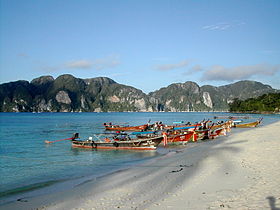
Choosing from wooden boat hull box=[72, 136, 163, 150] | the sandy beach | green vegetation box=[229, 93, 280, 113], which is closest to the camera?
the sandy beach

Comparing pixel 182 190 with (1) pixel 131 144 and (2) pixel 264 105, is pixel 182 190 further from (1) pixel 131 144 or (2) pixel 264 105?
(2) pixel 264 105

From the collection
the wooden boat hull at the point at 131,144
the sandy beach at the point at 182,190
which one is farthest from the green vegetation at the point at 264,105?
the sandy beach at the point at 182,190

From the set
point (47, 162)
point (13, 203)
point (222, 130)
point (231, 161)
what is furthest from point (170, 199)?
point (222, 130)

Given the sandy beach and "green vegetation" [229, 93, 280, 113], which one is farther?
"green vegetation" [229, 93, 280, 113]

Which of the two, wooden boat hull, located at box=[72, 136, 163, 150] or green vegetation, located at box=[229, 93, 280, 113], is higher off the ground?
green vegetation, located at box=[229, 93, 280, 113]

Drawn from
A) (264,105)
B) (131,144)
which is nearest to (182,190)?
(131,144)

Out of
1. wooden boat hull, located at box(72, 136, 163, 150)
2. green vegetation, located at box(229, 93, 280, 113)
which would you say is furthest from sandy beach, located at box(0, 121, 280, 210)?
green vegetation, located at box(229, 93, 280, 113)

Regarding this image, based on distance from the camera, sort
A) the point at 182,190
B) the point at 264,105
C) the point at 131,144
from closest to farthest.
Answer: the point at 182,190, the point at 131,144, the point at 264,105

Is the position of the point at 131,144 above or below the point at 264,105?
below

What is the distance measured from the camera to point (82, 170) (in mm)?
17609

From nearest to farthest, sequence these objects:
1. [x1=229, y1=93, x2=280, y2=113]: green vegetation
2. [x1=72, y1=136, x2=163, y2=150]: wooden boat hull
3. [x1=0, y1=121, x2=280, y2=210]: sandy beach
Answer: [x1=0, y1=121, x2=280, y2=210]: sandy beach, [x1=72, y1=136, x2=163, y2=150]: wooden boat hull, [x1=229, y1=93, x2=280, y2=113]: green vegetation

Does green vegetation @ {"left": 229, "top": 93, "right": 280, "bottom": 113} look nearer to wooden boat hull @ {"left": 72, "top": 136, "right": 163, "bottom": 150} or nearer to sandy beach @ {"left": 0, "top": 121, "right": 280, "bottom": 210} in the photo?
wooden boat hull @ {"left": 72, "top": 136, "right": 163, "bottom": 150}

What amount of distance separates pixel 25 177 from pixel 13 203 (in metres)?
5.40

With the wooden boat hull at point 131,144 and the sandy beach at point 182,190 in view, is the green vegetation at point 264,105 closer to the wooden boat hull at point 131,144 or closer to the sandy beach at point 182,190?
the wooden boat hull at point 131,144
